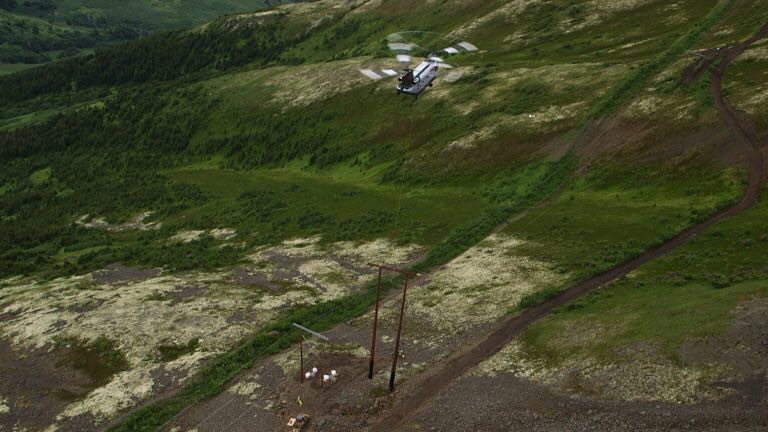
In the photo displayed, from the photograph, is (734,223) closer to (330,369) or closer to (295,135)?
(330,369)

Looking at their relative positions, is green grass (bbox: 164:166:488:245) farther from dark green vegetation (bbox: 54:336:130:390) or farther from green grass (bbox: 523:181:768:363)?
dark green vegetation (bbox: 54:336:130:390)

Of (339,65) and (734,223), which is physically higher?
(339,65)

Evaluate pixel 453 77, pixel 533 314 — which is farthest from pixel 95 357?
pixel 453 77

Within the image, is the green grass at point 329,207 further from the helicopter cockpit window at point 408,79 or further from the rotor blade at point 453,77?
the rotor blade at point 453,77

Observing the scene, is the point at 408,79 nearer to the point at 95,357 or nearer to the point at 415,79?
the point at 415,79

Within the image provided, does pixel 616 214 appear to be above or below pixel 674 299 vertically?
below

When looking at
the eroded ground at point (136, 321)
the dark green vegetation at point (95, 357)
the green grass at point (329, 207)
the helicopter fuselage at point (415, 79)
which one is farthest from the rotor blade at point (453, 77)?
the dark green vegetation at point (95, 357)

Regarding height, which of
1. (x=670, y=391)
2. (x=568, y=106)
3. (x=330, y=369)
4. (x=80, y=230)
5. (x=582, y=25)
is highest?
(x=582, y=25)

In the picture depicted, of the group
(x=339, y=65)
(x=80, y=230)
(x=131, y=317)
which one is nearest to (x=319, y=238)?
(x=131, y=317)
